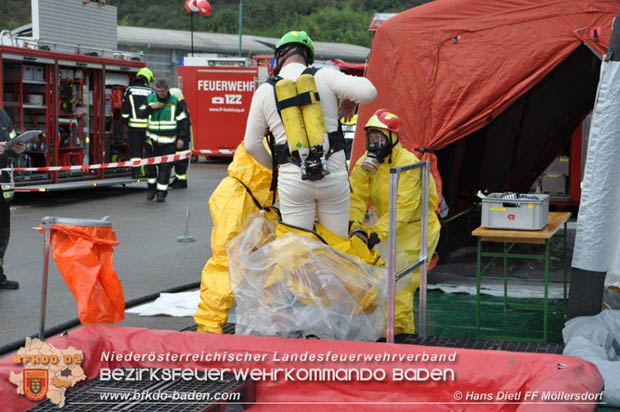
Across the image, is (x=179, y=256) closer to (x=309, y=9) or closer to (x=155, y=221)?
(x=155, y=221)

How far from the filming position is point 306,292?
17.5 feet

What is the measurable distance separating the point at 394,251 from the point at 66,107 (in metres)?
10.7

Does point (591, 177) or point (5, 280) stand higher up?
point (591, 177)

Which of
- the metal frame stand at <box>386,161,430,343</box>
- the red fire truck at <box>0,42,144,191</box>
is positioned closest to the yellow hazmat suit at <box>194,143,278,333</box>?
the metal frame stand at <box>386,161,430,343</box>

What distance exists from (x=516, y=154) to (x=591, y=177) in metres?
3.91

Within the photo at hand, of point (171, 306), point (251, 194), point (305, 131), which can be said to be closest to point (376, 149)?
point (251, 194)

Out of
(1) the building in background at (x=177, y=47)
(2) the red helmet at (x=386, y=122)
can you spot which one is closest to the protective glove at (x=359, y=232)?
(2) the red helmet at (x=386, y=122)

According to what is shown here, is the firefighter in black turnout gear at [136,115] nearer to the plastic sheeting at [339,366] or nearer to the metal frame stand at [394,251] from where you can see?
the metal frame stand at [394,251]

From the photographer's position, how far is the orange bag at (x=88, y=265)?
17.3 ft

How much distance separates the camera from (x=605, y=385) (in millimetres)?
5012

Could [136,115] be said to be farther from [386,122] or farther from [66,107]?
[386,122]

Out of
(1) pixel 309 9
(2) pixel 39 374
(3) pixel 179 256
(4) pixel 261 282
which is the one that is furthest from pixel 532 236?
(1) pixel 309 9

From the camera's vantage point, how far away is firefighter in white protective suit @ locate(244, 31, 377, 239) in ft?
17.1

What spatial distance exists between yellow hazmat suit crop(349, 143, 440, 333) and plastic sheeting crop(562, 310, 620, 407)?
1.07 metres
